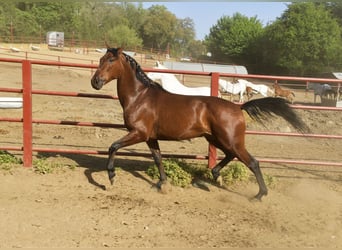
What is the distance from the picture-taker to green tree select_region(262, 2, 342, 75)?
40750 millimetres

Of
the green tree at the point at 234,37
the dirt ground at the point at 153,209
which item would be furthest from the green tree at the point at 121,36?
the dirt ground at the point at 153,209

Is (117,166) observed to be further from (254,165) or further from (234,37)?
(234,37)

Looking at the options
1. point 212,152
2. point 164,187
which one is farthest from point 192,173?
point 164,187

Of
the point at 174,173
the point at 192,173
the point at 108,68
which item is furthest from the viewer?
the point at 192,173

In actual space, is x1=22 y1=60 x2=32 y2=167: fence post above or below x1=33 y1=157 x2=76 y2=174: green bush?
above

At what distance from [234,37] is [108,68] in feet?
181

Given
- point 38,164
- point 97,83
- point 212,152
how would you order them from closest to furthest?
point 97,83 → point 38,164 → point 212,152

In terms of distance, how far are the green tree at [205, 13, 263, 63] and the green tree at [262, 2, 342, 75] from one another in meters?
10.5

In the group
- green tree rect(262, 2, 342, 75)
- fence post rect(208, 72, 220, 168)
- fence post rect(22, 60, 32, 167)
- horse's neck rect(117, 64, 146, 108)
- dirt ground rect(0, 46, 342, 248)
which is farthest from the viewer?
green tree rect(262, 2, 342, 75)

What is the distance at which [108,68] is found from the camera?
4.86 m

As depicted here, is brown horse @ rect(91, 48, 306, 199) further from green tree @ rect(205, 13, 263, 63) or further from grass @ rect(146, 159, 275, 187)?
green tree @ rect(205, 13, 263, 63)

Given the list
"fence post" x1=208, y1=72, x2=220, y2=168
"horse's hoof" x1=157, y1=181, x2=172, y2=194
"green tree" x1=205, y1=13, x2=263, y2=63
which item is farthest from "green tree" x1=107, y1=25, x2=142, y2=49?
"horse's hoof" x1=157, y1=181, x2=172, y2=194

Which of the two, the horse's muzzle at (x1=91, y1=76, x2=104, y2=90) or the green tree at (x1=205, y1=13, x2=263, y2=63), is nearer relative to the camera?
the horse's muzzle at (x1=91, y1=76, x2=104, y2=90)

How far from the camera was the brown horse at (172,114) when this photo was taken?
4.89 meters
